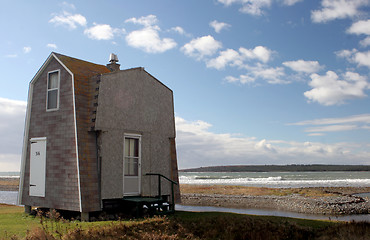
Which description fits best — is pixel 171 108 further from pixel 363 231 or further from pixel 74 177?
pixel 363 231

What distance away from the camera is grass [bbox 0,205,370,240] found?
9.62m

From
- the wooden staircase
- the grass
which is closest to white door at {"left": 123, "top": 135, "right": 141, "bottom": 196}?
the wooden staircase

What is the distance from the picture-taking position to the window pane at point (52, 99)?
554 inches

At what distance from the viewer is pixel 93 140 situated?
1300 centimetres

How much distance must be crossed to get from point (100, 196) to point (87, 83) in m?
4.27

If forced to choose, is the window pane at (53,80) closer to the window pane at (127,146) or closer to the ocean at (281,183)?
the window pane at (127,146)

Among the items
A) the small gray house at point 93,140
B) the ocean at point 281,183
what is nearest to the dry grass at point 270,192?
the ocean at point 281,183

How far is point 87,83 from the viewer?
44.8 ft

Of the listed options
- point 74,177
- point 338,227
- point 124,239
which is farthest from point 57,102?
point 338,227

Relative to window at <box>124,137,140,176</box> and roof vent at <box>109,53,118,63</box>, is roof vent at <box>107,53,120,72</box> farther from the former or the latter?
window at <box>124,137,140,176</box>

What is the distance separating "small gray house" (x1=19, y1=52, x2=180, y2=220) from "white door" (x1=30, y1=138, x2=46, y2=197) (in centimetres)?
4

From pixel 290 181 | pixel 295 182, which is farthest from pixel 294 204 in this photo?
pixel 290 181

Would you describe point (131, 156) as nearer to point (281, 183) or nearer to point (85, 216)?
point (85, 216)

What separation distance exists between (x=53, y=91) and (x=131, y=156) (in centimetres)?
404
